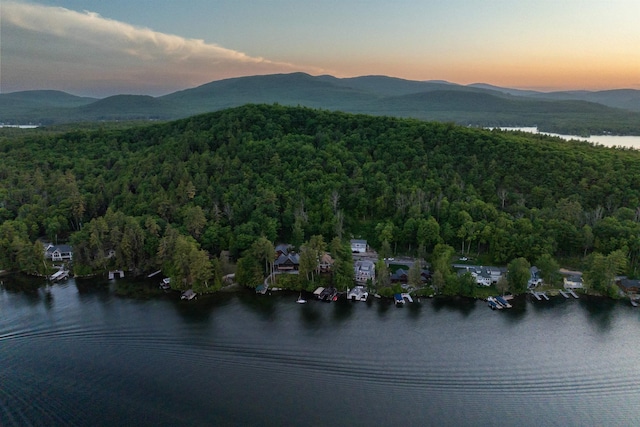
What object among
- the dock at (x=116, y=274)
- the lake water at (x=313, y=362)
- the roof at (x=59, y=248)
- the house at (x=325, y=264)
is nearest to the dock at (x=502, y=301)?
the lake water at (x=313, y=362)

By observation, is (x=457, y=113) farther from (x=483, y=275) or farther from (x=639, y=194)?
(x=483, y=275)

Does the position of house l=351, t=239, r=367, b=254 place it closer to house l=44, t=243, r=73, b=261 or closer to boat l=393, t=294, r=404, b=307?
boat l=393, t=294, r=404, b=307

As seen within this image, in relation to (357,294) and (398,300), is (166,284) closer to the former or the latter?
(357,294)

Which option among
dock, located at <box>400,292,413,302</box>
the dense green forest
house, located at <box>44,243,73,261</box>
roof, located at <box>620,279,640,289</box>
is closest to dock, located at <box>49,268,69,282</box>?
the dense green forest

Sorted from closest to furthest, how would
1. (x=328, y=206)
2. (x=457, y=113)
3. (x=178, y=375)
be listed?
(x=178, y=375) < (x=328, y=206) < (x=457, y=113)

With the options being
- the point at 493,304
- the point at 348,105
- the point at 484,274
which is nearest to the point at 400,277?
the point at 484,274

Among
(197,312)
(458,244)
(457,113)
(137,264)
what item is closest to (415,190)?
(458,244)

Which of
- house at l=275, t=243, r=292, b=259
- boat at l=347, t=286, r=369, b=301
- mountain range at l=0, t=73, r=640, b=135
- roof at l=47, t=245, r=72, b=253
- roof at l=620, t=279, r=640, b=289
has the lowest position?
boat at l=347, t=286, r=369, b=301
